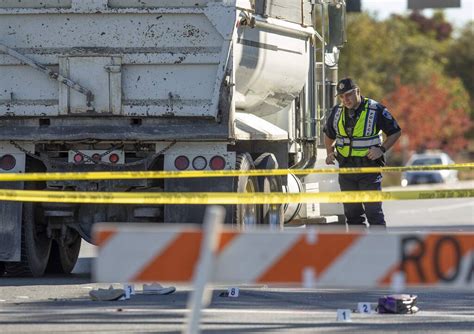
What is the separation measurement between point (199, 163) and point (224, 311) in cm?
306

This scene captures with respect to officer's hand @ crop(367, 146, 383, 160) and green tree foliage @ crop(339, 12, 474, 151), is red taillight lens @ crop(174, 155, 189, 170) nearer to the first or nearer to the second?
officer's hand @ crop(367, 146, 383, 160)

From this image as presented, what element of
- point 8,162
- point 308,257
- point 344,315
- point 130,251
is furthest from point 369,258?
point 8,162

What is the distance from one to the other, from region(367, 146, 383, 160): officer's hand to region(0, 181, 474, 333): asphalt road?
75.2 inches

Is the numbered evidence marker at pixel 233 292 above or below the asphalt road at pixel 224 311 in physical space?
above

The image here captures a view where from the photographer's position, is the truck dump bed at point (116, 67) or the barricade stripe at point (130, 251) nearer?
the barricade stripe at point (130, 251)

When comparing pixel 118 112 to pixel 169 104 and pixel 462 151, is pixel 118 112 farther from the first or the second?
pixel 462 151

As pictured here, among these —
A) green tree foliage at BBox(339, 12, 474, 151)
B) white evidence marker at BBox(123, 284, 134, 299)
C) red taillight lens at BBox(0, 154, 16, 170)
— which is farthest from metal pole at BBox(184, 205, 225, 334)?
green tree foliage at BBox(339, 12, 474, 151)

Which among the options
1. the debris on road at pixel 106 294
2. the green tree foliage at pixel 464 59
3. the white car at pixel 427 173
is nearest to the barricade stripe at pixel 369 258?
the debris on road at pixel 106 294

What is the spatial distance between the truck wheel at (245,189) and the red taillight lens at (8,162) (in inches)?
79.2

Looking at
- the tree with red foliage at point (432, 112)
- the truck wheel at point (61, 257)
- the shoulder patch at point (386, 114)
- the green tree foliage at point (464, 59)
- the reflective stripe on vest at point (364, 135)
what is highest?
the green tree foliage at point (464, 59)

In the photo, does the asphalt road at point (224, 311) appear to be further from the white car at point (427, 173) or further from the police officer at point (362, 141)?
the white car at point (427, 173)

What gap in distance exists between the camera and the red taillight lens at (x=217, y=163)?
45.4ft

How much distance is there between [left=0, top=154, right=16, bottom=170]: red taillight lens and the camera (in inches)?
549

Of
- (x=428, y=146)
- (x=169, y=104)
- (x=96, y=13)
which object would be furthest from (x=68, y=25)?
(x=428, y=146)
